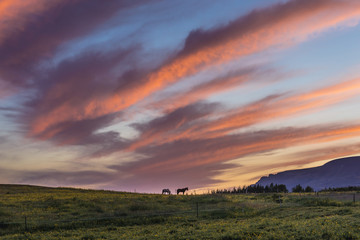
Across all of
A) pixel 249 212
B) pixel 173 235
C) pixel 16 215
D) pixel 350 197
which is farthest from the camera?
pixel 350 197

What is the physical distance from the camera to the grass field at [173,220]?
2772 centimetres

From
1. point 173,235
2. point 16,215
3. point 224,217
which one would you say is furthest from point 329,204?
point 16,215

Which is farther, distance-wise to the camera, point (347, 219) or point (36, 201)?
point (36, 201)

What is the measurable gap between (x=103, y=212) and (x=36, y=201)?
598 inches

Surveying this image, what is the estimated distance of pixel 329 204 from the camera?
5044 centimetres

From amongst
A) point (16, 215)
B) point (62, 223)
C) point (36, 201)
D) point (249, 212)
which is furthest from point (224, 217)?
point (36, 201)

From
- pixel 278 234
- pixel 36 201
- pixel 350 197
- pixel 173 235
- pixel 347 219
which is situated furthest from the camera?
pixel 350 197

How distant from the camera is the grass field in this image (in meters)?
27.7

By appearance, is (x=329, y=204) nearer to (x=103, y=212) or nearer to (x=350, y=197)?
(x=350, y=197)

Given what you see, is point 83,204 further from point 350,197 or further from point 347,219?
point 350,197

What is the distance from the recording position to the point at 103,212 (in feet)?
155

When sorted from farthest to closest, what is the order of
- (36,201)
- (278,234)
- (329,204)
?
1. (36,201)
2. (329,204)
3. (278,234)

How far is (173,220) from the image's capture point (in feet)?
135

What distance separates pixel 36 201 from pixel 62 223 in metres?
19.3
